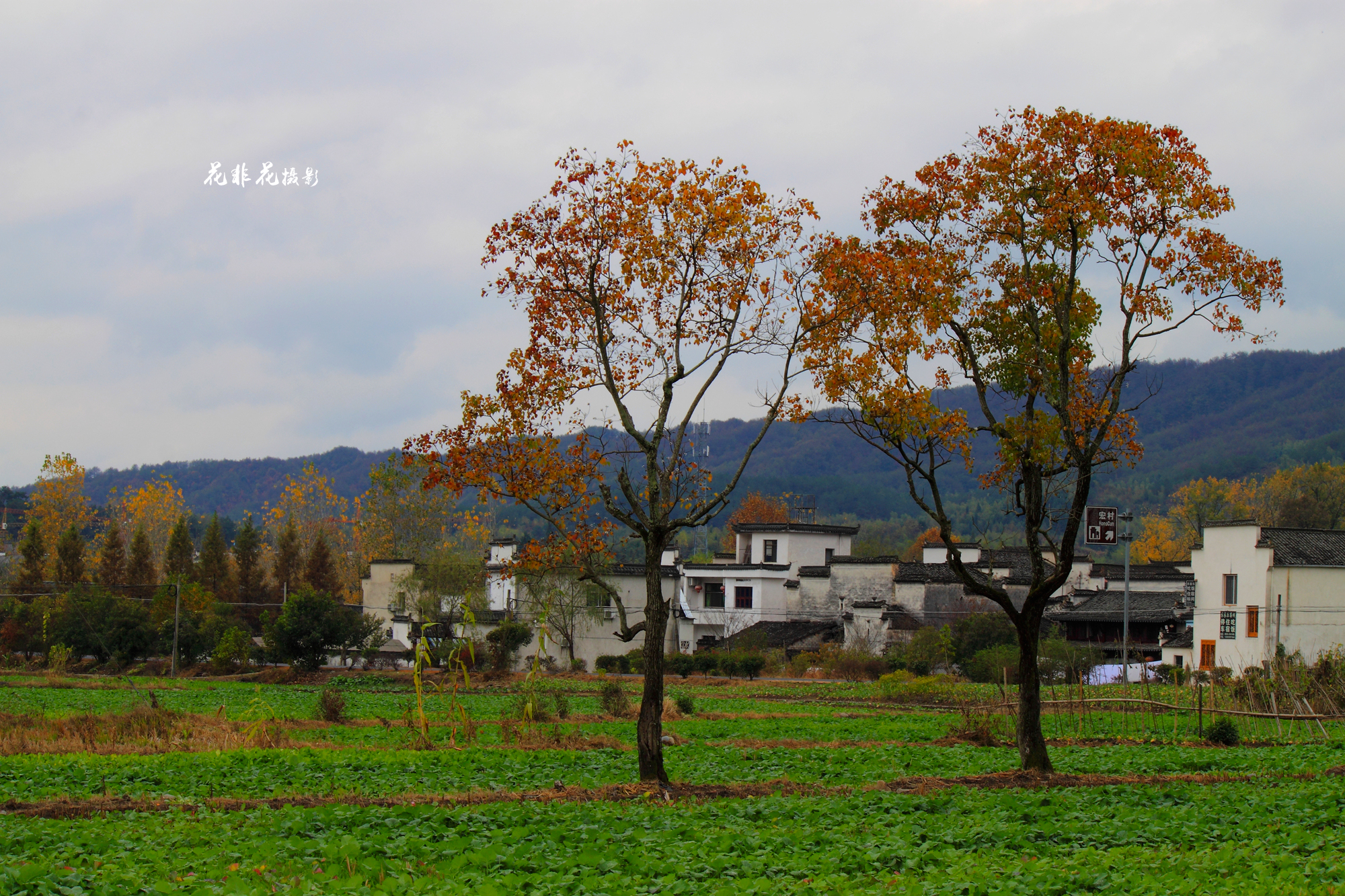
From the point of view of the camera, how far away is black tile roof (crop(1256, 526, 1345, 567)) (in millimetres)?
43750

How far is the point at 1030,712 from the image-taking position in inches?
664

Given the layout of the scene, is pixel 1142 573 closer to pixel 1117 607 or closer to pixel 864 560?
pixel 1117 607

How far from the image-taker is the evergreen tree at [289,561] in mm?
68625

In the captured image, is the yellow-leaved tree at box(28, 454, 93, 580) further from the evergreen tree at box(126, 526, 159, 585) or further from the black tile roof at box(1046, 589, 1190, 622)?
the black tile roof at box(1046, 589, 1190, 622)

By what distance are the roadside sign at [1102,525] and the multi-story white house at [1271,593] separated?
5.01 metres

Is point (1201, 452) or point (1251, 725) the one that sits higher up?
point (1201, 452)

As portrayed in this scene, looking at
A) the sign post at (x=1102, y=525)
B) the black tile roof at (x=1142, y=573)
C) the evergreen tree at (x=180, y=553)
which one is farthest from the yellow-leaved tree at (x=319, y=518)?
the sign post at (x=1102, y=525)

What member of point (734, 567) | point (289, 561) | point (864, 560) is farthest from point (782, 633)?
point (289, 561)

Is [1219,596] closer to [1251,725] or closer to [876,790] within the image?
[1251,725]

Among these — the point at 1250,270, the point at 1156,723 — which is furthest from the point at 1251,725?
the point at 1250,270

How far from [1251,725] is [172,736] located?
80.8 feet

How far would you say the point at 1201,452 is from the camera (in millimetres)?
176625

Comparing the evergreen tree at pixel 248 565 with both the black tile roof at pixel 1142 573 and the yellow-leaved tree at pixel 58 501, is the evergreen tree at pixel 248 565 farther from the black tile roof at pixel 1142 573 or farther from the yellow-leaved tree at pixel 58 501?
the black tile roof at pixel 1142 573

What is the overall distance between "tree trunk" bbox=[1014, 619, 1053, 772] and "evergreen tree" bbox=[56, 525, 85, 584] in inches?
→ 2361
